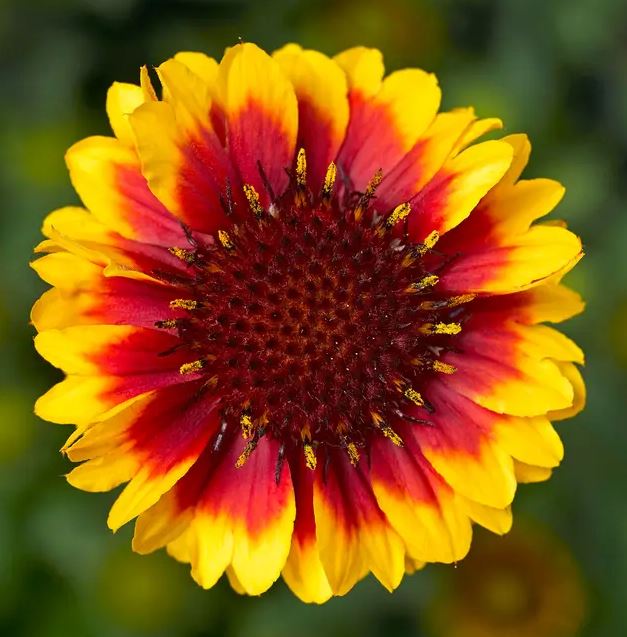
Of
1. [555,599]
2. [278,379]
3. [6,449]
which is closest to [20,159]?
[6,449]

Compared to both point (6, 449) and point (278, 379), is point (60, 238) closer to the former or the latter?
point (278, 379)

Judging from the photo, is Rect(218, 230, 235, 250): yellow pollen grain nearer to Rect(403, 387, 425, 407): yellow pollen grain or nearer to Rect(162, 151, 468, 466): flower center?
Rect(162, 151, 468, 466): flower center

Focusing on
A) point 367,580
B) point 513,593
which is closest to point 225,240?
point 367,580

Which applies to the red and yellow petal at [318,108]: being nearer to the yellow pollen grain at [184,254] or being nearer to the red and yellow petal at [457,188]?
the red and yellow petal at [457,188]

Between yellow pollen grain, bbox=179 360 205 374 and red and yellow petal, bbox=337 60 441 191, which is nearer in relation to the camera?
yellow pollen grain, bbox=179 360 205 374

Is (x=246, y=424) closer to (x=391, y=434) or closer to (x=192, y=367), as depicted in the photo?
(x=192, y=367)

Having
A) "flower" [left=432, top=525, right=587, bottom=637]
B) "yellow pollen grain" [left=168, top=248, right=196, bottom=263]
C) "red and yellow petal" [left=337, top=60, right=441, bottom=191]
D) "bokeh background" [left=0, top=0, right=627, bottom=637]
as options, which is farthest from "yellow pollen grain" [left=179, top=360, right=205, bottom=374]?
"flower" [left=432, top=525, right=587, bottom=637]
